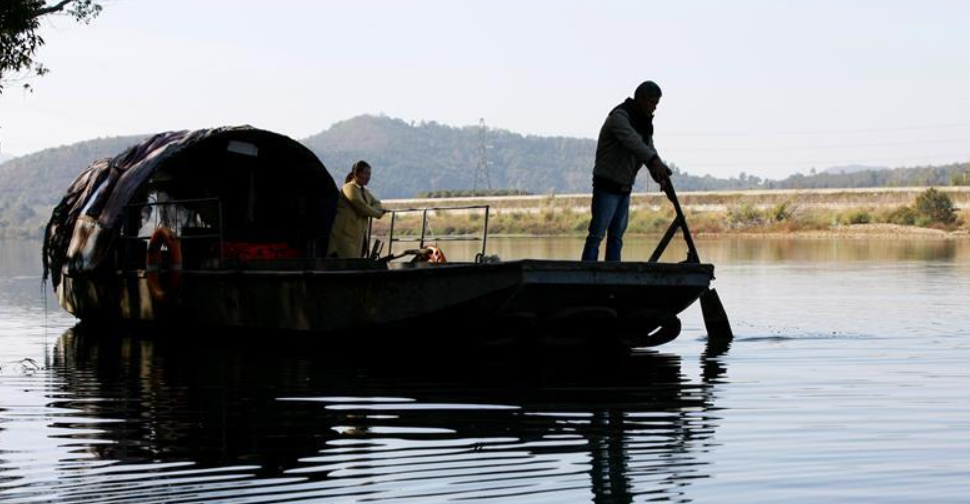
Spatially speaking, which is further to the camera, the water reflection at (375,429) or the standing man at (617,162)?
the standing man at (617,162)

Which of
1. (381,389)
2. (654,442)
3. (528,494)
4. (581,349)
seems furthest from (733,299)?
(528,494)

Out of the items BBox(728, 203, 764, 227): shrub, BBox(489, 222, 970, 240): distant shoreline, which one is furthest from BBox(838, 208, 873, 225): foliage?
BBox(728, 203, 764, 227): shrub

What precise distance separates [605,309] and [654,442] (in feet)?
16.9

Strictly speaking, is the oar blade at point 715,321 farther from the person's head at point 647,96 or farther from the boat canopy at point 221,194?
the boat canopy at point 221,194

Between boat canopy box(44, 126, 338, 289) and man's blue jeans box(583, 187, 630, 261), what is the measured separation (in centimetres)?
609

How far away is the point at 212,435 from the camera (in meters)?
10.6

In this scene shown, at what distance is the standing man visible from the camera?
606 inches

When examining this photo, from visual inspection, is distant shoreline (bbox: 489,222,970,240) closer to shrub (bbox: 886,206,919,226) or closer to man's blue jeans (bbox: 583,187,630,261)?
shrub (bbox: 886,206,919,226)

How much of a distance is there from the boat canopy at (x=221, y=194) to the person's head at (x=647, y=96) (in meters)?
6.29

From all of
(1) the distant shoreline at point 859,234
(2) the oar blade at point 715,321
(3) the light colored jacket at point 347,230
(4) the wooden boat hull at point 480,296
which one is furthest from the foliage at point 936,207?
(4) the wooden boat hull at point 480,296

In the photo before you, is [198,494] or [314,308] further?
[314,308]

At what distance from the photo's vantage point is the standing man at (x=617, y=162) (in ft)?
50.5

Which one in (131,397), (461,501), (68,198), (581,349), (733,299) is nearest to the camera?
(461,501)

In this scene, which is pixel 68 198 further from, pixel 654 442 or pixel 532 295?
pixel 654 442
